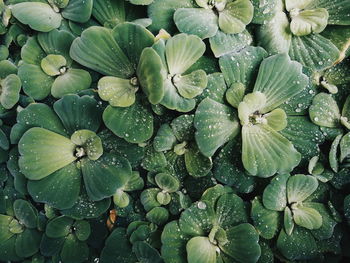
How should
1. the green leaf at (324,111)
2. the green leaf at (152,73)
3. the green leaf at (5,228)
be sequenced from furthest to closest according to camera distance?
the green leaf at (5,228) < the green leaf at (324,111) < the green leaf at (152,73)

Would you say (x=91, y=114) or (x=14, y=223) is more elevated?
(x=91, y=114)

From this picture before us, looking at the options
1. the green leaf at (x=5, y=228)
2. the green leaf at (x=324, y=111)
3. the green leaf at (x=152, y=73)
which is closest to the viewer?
the green leaf at (x=152, y=73)

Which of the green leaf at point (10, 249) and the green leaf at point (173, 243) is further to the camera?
the green leaf at point (10, 249)

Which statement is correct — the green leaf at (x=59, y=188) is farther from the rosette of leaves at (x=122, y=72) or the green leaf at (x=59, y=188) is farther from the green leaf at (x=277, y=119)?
the green leaf at (x=277, y=119)

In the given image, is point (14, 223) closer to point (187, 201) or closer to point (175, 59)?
point (187, 201)

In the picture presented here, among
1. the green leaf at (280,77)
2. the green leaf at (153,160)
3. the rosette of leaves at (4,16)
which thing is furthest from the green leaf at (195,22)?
the rosette of leaves at (4,16)

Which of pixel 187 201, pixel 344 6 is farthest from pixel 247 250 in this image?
pixel 344 6

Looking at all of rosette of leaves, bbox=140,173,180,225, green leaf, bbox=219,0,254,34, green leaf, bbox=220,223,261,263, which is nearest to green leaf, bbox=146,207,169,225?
rosette of leaves, bbox=140,173,180,225

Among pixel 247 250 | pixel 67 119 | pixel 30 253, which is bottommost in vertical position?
pixel 30 253
